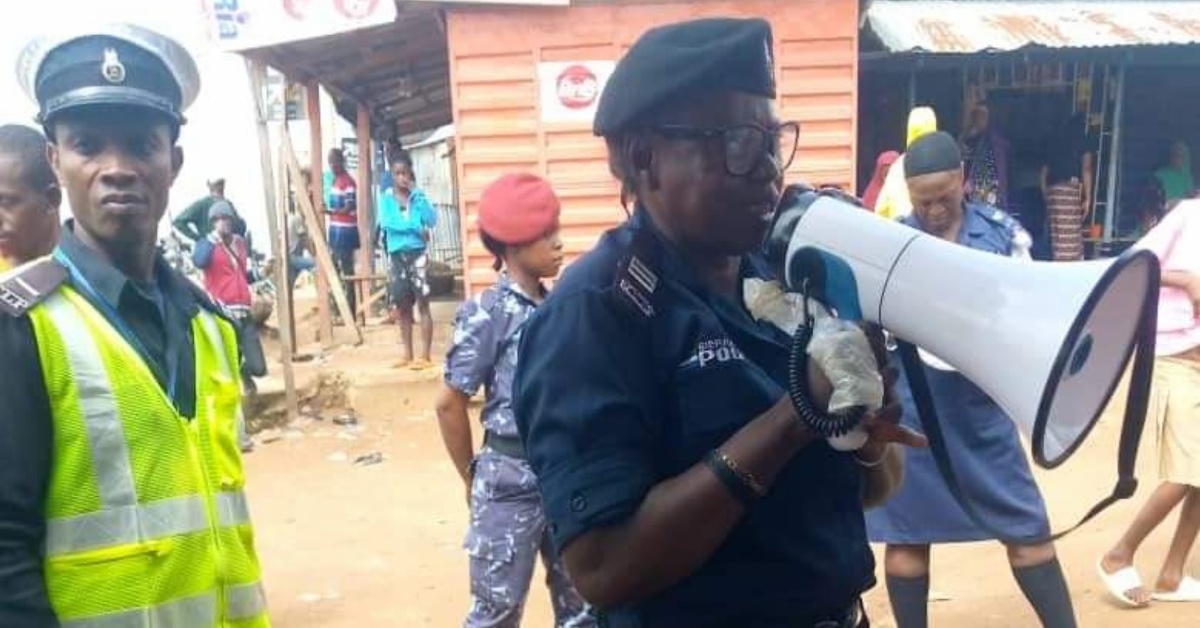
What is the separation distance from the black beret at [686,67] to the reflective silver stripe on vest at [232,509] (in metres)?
0.92

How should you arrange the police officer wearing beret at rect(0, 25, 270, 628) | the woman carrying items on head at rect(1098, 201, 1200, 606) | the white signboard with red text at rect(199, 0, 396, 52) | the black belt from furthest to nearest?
the white signboard with red text at rect(199, 0, 396, 52), the woman carrying items on head at rect(1098, 201, 1200, 606), the black belt, the police officer wearing beret at rect(0, 25, 270, 628)

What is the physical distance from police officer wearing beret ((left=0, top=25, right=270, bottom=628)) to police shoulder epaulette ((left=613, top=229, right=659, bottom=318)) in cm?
79

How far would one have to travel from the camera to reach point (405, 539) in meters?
5.15

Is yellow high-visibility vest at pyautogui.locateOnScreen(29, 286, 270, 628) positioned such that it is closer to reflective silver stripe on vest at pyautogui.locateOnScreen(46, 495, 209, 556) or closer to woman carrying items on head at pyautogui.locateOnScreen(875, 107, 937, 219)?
reflective silver stripe on vest at pyautogui.locateOnScreen(46, 495, 209, 556)

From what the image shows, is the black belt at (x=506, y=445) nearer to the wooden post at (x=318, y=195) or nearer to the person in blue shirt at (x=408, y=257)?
the person in blue shirt at (x=408, y=257)

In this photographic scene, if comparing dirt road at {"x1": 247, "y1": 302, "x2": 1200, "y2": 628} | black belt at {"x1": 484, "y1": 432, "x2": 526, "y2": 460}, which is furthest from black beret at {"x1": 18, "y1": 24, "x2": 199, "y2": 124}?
dirt road at {"x1": 247, "y1": 302, "x2": 1200, "y2": 628}

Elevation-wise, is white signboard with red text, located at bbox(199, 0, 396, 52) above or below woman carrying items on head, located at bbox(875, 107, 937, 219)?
above

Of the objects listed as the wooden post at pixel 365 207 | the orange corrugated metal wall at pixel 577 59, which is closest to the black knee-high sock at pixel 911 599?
the orange corrugated metal wall at pixel 577 59

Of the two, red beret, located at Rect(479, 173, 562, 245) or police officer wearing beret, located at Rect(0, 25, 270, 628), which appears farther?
red beret, located at Rect(479, 173, 562, 245)

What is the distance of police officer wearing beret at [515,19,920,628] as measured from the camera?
1255 mm

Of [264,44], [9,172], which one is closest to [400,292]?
[264,44]

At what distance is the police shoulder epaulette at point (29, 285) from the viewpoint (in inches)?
58.8

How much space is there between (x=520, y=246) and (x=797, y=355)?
189 centimetres

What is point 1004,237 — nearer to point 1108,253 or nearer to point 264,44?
point 264,44
